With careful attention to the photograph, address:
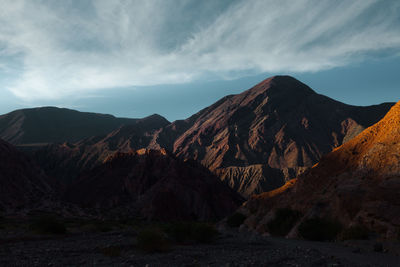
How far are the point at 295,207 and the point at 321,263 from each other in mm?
22248

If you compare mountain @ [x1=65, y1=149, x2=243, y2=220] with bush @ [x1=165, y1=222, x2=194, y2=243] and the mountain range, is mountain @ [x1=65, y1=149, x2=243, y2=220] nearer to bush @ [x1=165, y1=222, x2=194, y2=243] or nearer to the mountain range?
the mountain range

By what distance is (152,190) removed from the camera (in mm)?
77188

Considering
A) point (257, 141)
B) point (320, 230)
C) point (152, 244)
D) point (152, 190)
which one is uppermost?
point (257, 141)

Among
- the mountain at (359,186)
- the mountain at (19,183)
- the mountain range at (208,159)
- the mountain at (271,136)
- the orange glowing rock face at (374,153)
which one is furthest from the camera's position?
the mountain at (271,136)

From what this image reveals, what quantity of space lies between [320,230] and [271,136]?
149055 millimetres

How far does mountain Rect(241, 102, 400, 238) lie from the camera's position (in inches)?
840

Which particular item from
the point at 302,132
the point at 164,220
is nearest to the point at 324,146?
the point at 302,132

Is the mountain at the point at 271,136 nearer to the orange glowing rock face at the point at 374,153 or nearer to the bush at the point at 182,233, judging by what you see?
the orange glowing rock face at the point at 374,153

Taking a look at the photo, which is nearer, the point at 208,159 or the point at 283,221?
the point at 283,221

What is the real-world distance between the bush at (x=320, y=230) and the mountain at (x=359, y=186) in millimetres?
1115

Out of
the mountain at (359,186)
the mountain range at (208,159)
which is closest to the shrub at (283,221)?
the mountain at (359,186)

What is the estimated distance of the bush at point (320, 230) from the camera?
22920 mm

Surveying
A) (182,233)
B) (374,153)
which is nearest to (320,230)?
(182,233)

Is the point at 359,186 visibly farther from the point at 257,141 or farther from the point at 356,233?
the point at 257,141
